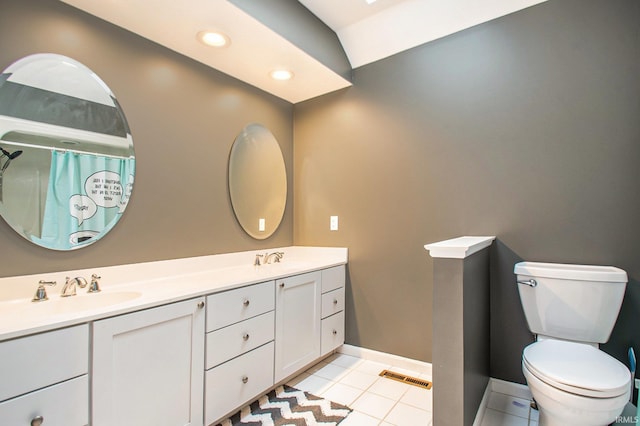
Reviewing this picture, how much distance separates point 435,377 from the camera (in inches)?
58.0

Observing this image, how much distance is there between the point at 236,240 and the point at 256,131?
0.89 meters

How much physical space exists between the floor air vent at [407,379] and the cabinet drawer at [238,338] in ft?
3.03

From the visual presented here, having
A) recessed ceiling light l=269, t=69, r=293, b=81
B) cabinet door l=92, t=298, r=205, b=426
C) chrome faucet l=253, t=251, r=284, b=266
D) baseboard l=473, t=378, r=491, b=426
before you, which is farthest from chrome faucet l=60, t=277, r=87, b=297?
baseboard l=473, t=378, r=491, b=426

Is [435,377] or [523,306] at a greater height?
[523,306]

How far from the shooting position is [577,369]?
139 cm

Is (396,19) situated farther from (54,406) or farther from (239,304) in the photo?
(54,406)

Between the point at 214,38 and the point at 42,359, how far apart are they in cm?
178

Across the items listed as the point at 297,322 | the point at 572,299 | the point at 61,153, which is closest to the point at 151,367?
the point at 297,322

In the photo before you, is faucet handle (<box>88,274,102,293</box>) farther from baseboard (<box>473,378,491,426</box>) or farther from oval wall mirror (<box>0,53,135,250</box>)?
baseboard (<box>473,378,491,426</box>)

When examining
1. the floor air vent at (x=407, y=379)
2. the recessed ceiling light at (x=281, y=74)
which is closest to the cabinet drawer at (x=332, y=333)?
the floor air vent at (x=407, y=379)

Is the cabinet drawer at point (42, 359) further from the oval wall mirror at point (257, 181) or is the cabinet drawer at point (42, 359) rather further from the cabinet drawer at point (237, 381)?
the oval wall mirror at point (257, 181)

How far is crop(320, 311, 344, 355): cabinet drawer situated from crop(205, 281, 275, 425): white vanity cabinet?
1.86ft

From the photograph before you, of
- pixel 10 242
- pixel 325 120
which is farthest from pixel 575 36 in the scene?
pixel 10 242

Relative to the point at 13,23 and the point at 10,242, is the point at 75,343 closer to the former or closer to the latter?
the point at 10,242
